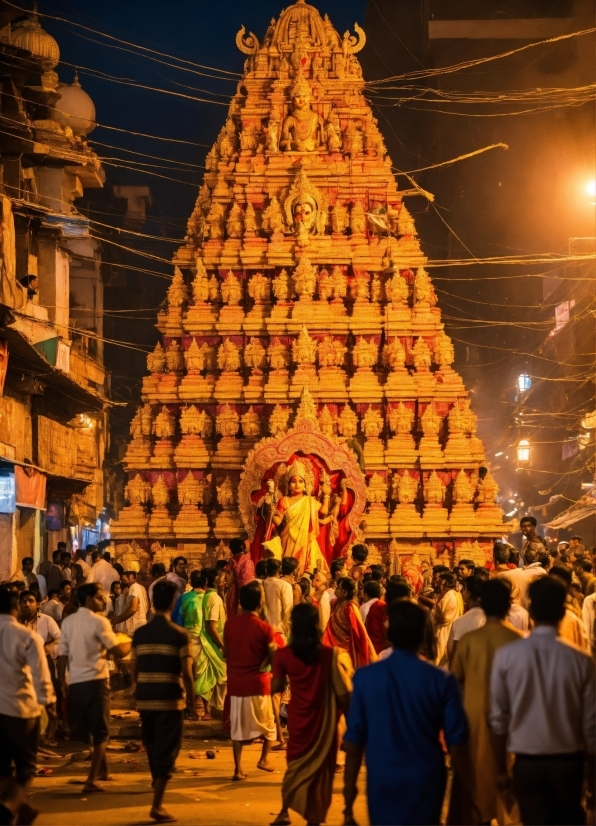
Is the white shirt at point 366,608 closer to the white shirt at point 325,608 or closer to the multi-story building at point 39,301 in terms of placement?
the white shirt at point 325,608

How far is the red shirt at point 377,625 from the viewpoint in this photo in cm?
1405

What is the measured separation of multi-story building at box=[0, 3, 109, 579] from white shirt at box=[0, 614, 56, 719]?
14061 mm

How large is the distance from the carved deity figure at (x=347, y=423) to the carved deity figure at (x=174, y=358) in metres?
4.03

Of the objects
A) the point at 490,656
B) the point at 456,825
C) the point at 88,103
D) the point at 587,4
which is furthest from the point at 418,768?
the point at 587,4

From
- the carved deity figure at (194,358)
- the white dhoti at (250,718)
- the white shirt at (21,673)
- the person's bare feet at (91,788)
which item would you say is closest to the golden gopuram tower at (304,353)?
the carved deity figure at (194,358)

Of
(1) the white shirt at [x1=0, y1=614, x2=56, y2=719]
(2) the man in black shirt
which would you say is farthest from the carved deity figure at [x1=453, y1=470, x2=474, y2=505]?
(1) the white shirt at [x1=0, y1=614, x2=56, y2=719]

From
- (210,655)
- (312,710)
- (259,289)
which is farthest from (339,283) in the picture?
(312,710)

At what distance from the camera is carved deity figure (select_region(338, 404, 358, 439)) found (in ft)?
96.2

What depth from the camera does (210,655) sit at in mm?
17547

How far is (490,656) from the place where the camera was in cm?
907

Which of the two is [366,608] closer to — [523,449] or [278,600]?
[278,600]

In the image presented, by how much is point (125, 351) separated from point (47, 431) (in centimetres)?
2305

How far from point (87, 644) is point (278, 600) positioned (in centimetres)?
465

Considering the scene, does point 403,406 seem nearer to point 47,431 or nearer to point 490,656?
point 47,431
